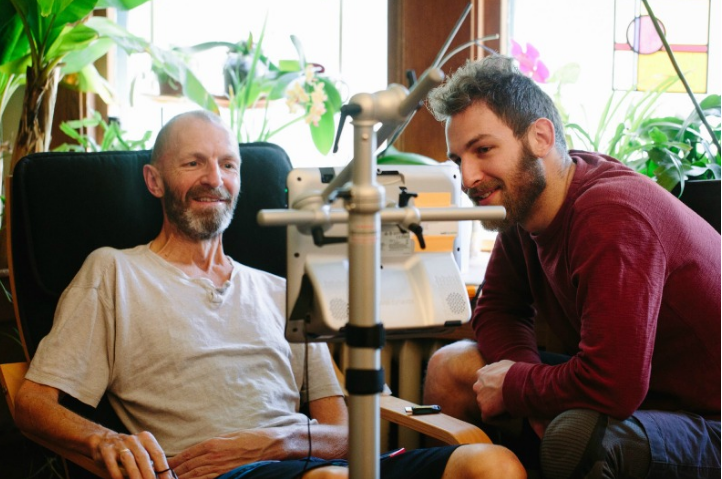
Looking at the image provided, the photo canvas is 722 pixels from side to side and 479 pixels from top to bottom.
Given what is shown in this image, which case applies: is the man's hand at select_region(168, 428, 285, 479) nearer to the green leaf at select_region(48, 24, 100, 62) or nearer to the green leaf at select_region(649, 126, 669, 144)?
the green leaf at select_region(48, 24, 100, 62)

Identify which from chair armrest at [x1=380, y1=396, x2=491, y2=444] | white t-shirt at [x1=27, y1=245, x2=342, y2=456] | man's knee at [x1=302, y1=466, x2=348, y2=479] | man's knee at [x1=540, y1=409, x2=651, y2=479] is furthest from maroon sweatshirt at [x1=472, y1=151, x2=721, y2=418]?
white t-shirt at [x1=27, y1=245, x2=342, y2=456]

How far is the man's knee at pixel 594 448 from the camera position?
153 cm

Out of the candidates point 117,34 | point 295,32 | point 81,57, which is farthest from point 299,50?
point 81,57

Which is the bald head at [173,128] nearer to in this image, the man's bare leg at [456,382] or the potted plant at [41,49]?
the potted plant at [41,49]

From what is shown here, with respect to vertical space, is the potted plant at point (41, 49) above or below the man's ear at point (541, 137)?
above

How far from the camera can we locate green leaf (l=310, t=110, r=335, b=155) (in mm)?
2666

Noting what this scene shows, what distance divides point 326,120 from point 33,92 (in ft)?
2.83

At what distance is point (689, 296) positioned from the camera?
1.66 meters

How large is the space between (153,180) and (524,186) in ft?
2.77

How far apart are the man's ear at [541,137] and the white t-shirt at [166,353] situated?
0.70 meters

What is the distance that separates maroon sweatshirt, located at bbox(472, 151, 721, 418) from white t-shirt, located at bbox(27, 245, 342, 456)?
54 centimetres

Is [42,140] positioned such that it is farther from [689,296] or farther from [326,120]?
[689,296]

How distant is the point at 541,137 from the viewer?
1.81 meters

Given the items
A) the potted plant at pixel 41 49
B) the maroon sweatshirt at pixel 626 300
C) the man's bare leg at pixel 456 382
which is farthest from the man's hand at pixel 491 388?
the potted plant at pixel 41 49
